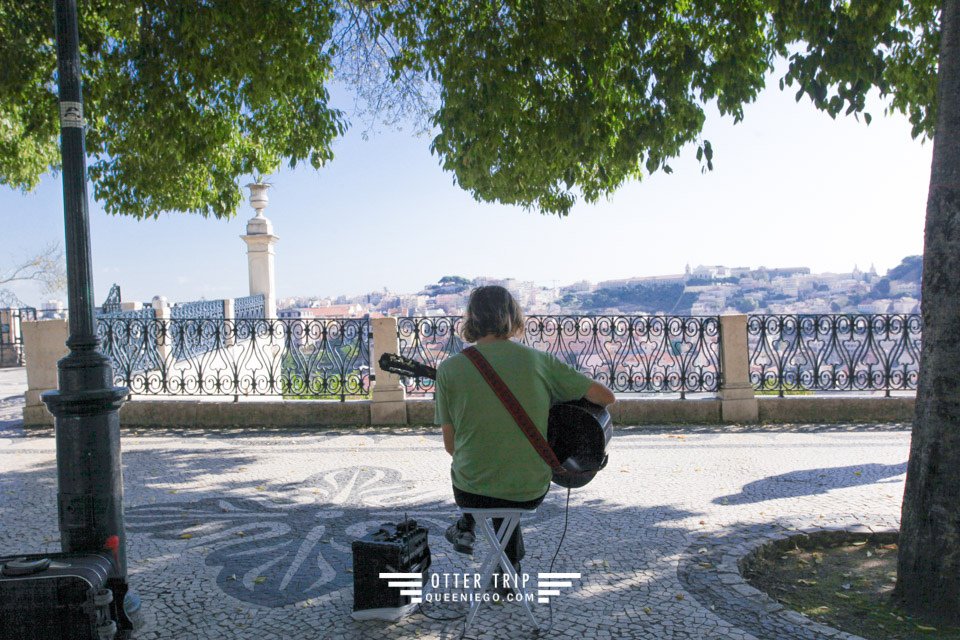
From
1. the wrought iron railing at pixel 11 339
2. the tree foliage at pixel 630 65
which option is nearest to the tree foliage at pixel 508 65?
the tree foliage at pixel 630 65

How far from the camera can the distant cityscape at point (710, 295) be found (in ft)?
34.1

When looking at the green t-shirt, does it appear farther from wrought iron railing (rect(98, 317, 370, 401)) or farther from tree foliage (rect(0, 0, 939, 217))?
wrought iron railing (rect(98, 317, 370, 401))

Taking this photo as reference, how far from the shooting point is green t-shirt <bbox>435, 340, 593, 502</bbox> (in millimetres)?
3131

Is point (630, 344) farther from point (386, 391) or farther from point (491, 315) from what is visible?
point (491, 315)

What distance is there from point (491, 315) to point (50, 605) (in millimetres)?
2283

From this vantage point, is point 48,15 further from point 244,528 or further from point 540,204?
point 540,204

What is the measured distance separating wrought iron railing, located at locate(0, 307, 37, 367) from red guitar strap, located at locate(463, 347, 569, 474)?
2506 centimetres

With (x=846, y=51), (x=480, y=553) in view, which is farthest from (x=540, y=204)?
(x=480, y=553)

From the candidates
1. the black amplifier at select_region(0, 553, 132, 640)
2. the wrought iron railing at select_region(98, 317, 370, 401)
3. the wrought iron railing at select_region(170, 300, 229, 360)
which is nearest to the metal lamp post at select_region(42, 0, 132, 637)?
the black amplifier at select_region(0, 553, 132, 640)

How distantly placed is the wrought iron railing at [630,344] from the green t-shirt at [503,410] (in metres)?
6.40

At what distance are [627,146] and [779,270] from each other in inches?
487

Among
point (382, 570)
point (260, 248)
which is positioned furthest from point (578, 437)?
point (260, 248)

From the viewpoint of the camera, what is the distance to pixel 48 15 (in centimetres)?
705

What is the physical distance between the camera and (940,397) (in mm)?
3689
